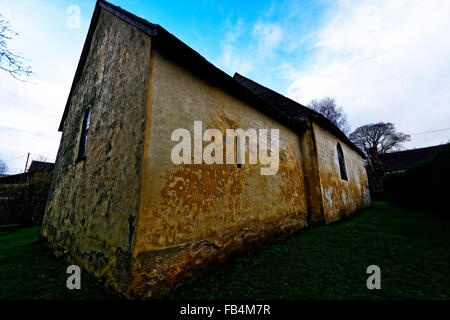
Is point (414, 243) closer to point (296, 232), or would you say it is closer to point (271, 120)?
point (296, 232)

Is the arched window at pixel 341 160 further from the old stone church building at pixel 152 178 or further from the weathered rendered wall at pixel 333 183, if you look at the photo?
the old stone church building at pixel 152 178

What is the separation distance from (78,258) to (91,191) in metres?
1.42

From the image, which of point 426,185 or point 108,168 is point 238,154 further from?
point 426,185

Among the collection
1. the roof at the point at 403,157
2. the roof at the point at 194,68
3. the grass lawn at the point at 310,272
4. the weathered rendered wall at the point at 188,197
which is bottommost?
the grass lawn at the point at 310,272

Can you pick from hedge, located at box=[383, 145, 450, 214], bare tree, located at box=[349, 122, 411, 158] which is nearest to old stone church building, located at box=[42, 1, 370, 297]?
hedge, located at box=[383, 145, 450, 214]

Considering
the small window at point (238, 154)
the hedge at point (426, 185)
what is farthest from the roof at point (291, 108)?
the hedge at point (426, 185)

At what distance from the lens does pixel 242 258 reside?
3.99m

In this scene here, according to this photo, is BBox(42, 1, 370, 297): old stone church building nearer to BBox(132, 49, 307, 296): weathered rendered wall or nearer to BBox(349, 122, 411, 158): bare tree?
BBox(132, 49, 307, 296): weathered rendered wall

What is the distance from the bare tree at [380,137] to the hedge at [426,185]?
13379 millimetres

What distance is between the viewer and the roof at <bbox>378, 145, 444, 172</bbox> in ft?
79.7

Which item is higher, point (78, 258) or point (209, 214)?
point (209, 214)

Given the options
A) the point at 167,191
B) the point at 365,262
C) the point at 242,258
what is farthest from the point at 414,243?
the point at 167,191

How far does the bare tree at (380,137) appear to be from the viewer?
949 inches
